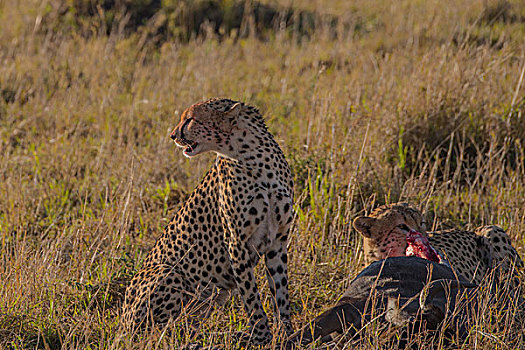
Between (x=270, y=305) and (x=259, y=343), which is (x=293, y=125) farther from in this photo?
(x=259, y=343)

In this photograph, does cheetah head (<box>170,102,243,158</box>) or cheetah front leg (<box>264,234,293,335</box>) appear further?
cheetah front leg (<box>264,234,293,335</box>)

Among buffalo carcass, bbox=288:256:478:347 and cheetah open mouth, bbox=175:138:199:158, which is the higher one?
cheetah open mouth, bbox=175:138:199:158

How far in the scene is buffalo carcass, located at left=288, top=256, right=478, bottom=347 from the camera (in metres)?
2.88

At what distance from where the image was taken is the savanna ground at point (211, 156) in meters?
3.72

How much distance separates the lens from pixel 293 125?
5.79 metres

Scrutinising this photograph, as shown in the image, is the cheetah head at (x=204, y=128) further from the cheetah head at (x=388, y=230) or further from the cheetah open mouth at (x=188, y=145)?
the cheetah head at (x=388, y=230)

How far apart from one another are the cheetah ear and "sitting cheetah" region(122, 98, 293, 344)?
52cm

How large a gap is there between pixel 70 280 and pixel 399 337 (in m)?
1.79

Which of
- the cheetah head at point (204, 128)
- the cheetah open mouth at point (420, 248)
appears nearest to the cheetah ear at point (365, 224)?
the cheetah open mouth at point (420, 248)

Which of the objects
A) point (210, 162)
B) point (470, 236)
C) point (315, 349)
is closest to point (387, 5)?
point (210, 162)

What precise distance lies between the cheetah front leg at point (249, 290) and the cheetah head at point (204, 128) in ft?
1.50

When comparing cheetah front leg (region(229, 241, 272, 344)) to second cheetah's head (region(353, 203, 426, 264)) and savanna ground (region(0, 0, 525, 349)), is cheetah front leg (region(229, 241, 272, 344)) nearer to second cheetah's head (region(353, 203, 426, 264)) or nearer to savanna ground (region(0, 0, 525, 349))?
savanna ground (region(0, 0, 525, 349))

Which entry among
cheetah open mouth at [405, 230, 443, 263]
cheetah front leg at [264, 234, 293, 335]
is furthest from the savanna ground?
cheetah open mouth at [405, 230, 443, 263]

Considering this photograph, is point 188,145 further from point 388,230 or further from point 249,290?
point 388,230
